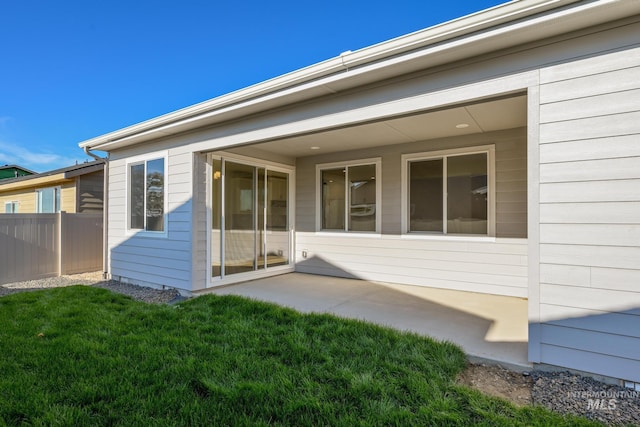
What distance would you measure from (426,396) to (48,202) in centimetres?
1328

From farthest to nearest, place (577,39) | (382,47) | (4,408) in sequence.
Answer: (382,47), (577,39), (4,408)

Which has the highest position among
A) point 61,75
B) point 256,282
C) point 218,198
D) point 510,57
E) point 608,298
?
point 61,75

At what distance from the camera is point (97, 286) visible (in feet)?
20.5

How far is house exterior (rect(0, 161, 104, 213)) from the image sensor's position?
371 inches

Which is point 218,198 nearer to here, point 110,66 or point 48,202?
point 110,66

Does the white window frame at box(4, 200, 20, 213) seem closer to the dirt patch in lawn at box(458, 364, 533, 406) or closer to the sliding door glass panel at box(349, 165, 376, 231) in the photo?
the sliding door glass panel at box(349, 165, 376, 231)

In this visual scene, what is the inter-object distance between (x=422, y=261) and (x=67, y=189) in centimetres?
1076

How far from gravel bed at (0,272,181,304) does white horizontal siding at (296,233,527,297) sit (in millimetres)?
2878

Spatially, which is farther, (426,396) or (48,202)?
(48,202)

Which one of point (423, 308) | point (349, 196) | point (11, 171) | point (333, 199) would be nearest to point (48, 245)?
point (333, 199)

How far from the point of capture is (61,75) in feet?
31.1

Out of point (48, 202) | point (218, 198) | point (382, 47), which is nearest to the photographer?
point (382, 47)

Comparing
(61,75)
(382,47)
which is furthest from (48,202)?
(382,47)

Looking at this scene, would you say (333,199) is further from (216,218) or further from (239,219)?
(216,218)
